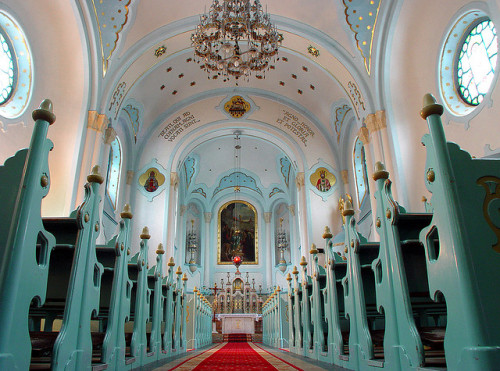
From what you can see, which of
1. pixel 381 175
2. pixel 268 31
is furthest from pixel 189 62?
pixel 381 175

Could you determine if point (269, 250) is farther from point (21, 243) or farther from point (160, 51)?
point (21, 243)

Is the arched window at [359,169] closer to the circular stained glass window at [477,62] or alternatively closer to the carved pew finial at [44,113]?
the circular stained glass window at [477,62]

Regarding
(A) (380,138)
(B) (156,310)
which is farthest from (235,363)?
(A) (380,138)

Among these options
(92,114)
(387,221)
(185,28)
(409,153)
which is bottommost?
(387,221)

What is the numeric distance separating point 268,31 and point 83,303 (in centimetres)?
546

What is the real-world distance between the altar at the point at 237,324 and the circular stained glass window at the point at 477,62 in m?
9.29

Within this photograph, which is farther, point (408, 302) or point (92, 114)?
point (92, 114)

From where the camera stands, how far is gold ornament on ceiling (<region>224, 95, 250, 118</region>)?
12.4 metres

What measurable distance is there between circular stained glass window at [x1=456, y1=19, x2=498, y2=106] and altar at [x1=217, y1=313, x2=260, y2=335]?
9294mm

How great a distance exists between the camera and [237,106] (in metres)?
12.5

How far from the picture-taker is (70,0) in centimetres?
704

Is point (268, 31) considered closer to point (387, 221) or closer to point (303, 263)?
point (303, 263)

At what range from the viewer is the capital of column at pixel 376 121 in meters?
8.16

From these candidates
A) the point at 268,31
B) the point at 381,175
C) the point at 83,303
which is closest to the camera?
the point at 83,303
